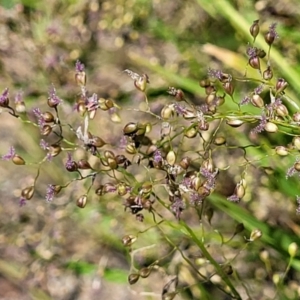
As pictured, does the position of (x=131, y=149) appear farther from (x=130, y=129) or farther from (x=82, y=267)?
(x=82, y=267)

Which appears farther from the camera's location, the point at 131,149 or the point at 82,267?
the point at 82,267

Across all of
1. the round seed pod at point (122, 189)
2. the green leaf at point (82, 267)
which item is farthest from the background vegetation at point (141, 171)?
the round seed pod at point (122, 189)

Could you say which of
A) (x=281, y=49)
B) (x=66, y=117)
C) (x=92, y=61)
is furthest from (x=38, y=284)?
(x=281, y=49)

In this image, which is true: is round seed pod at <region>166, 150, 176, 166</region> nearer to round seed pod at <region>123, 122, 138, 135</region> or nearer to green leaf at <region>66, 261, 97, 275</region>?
round seed pod at <region>123, 122, 138, 135</region>

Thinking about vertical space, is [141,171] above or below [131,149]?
below

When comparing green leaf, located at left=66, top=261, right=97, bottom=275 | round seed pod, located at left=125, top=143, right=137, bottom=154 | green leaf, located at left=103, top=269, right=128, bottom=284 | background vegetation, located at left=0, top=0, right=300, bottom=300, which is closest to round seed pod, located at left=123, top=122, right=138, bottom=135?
round seed pod, located at left=125, top=143, right=137, bottom=154

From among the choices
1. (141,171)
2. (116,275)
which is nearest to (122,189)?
(116,275)

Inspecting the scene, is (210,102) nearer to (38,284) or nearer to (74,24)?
(38,284)

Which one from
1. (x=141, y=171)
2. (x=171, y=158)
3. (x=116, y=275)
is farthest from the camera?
(x=141, y=171)
